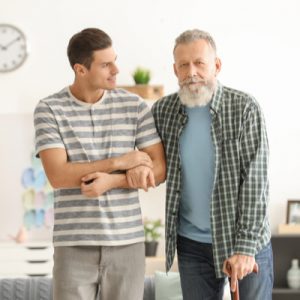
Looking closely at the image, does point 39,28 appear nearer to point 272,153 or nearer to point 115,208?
point 272,153

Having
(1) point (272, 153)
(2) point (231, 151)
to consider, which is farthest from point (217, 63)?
(1) point (272, 153)

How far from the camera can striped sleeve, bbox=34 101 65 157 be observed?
245 cm

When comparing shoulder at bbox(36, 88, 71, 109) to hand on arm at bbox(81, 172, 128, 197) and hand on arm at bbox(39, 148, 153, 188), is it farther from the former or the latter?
hand on arm at bbox(81, 172, 128, 197)

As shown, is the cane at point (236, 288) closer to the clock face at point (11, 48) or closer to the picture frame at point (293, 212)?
the picture frame at point (293, 212)

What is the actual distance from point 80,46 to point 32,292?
222cm

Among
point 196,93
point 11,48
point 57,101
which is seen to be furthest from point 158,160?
point 11,48

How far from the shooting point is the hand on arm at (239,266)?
2.44 metres

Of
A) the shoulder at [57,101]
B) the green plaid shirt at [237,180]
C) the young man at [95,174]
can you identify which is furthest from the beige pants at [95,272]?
the shoulder at [57,101]

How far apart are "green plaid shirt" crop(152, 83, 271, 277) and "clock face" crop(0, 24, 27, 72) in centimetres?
340

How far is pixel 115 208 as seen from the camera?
2.41 m

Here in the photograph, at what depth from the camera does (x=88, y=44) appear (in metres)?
2.47

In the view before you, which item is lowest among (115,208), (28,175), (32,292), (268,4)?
(32,292)

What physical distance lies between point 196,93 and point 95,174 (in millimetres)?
424

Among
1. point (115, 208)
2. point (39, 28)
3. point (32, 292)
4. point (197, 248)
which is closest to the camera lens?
point (115, 208)
